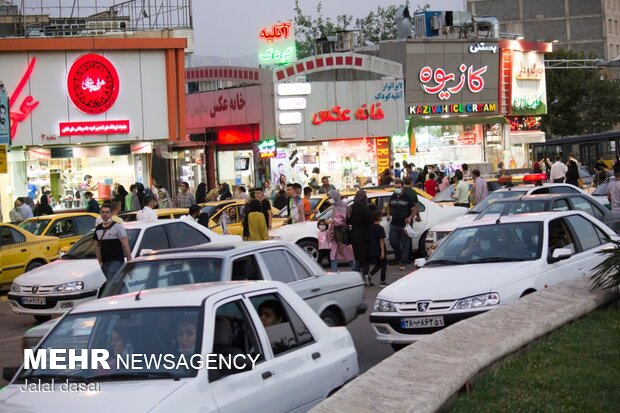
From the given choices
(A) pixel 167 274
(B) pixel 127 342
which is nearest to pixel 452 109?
(A) pixel 167 274

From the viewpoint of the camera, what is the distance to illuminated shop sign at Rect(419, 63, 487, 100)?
53.2m

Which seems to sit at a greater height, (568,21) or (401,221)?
(568,21)

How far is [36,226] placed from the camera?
81.0 feet

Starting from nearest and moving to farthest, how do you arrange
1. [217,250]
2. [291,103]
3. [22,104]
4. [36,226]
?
[217,250]
[36,226]
[22,104]
[291,103]

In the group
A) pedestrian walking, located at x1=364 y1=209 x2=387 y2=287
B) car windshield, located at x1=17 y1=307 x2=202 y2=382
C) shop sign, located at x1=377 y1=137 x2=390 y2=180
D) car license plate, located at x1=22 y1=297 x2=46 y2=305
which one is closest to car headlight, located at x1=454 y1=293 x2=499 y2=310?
car windshield, located at x1=17 y1=307 x2=202 y2=382

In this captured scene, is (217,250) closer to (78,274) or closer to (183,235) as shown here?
(78,274)

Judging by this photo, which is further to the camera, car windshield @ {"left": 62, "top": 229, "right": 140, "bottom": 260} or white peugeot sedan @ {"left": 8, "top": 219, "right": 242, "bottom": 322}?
car windshield @ {"left": 62, "top": 229, "right": 140, "bottom": 260}

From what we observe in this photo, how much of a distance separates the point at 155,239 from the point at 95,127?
21142 mm

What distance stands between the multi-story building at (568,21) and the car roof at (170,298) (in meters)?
98.8

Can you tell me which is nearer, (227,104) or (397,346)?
(397,346)

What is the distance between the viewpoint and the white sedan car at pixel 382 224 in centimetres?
2334

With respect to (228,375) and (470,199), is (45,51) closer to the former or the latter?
(470,199)

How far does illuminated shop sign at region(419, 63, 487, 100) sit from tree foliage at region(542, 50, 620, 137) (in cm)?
3075

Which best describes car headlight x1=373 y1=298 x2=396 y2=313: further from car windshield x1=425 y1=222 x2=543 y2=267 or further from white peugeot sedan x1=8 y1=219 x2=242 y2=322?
white peugeot sedan x1=8 y1=219 x2=242 y2=322
